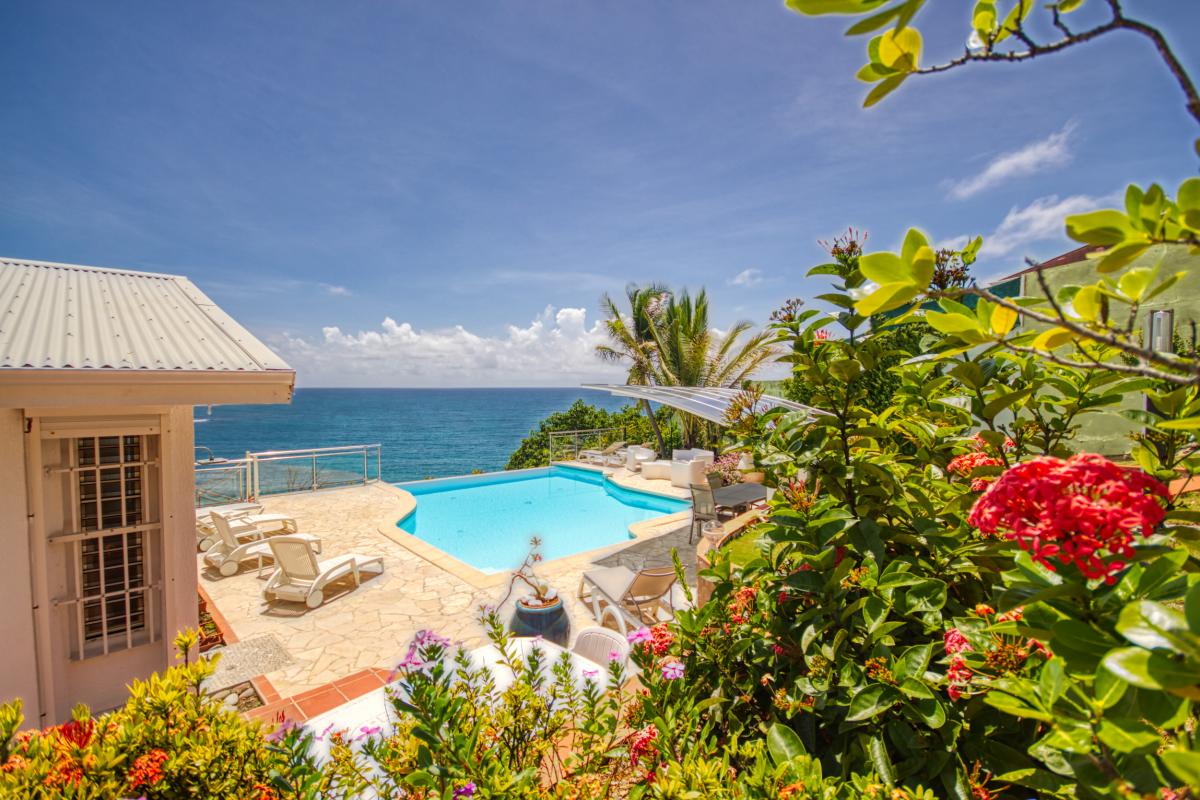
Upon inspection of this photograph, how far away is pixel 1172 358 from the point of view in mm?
544

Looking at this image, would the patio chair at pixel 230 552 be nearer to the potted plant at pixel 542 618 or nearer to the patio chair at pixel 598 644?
the potted plant at pixel 542 618

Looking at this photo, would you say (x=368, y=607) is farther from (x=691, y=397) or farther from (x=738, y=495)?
(x=691, y=397)

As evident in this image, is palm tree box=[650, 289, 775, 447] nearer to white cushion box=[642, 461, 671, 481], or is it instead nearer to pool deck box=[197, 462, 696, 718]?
white cushion box=[642, 461, 671, 481]

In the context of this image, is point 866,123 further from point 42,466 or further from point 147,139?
point 147,139

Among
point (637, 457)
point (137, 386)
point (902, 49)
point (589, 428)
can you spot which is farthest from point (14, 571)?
point (589, 428)

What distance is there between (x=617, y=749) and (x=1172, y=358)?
1509 mm

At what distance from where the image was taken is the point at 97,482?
3633 mm

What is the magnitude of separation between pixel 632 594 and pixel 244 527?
22.9 feet

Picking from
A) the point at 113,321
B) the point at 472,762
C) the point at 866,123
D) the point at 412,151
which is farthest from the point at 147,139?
the point at 472,762

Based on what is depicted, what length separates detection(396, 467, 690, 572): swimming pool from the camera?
10391mm

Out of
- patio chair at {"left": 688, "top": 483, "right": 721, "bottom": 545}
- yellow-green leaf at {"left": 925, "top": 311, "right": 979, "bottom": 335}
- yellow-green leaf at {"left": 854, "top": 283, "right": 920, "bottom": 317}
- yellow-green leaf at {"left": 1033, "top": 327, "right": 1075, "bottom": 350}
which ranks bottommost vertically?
patio chair at {"left": 688, "top": 483, "right": 721, "bottom": 545}

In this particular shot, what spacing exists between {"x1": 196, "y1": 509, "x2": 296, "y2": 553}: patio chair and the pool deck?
0.53 metres

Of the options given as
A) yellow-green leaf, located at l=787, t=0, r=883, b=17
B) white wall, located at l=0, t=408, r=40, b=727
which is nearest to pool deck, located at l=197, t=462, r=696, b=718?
white wall, located at l=0, t=408, r=40, b=727

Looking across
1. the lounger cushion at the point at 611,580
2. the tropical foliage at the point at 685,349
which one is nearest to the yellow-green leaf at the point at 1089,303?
the lounger cushion at the point at 611,580
